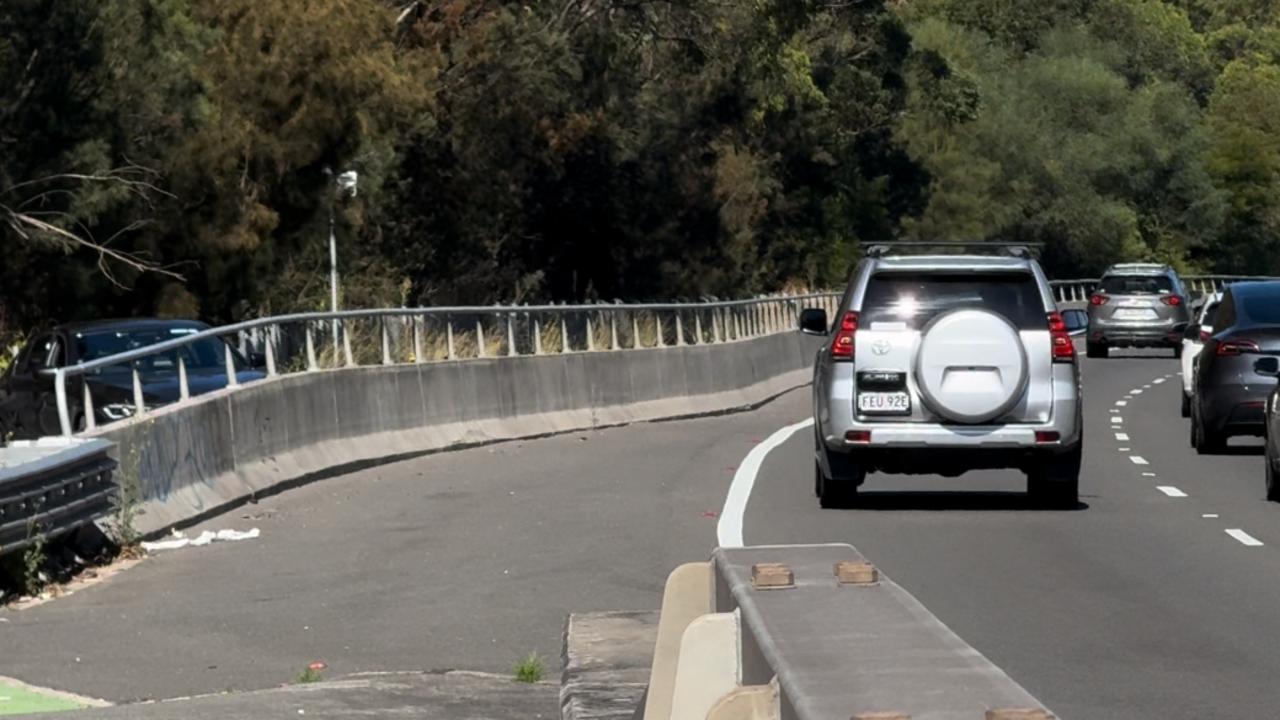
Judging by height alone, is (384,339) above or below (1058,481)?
above

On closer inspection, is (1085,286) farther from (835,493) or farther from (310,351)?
(835,493)

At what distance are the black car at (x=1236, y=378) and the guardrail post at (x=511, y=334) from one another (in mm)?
7715

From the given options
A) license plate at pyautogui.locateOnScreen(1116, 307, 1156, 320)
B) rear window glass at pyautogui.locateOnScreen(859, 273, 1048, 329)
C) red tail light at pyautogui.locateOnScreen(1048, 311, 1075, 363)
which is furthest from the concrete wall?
license plate at pyautogui.locateOnScreen(1116, 307, 1156, 320)

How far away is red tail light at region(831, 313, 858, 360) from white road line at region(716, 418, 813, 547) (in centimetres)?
131

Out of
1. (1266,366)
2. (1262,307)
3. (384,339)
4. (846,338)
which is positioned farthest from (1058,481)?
(384,339)

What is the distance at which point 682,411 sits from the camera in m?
34.2

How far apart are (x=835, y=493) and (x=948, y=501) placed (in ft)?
4.33

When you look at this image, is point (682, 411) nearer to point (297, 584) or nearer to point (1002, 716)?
point (297, 584)

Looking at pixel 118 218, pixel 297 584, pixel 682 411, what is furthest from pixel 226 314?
pixel 297 584

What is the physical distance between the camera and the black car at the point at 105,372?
21.0 m

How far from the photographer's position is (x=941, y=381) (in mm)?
18375

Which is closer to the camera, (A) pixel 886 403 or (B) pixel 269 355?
(A) pixel 886 403

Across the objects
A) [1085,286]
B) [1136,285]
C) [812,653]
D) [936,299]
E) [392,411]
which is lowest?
[1085,286]

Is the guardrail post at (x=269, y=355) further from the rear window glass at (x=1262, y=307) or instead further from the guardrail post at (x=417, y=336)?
the rear window glass at (x=1262, y=307)
